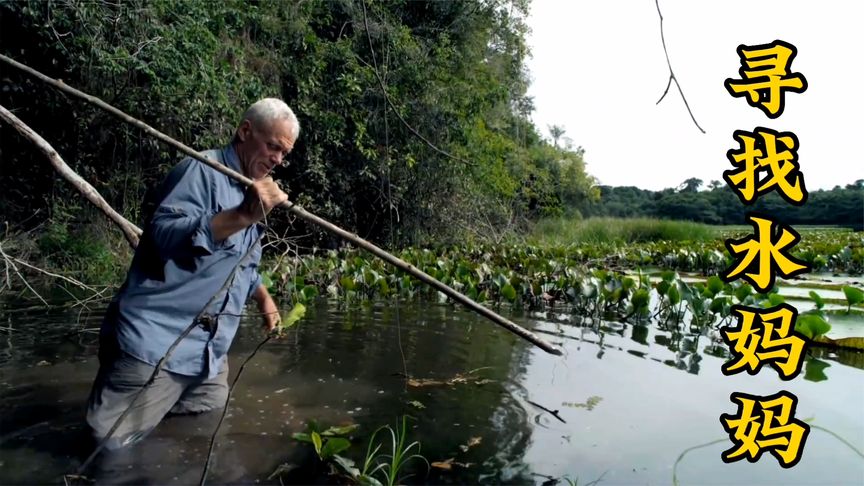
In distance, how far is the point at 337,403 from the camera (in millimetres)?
3236

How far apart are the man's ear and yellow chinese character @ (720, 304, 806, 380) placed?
2.69 meters

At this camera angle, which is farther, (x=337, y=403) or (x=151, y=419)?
(x=337, y=403)

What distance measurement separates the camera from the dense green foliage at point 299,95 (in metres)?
7.64

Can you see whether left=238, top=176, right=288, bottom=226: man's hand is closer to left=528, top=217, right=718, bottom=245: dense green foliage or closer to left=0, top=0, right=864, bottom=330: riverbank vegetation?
left=0, top=0, right=864, bottom=330: riverbank vegetation

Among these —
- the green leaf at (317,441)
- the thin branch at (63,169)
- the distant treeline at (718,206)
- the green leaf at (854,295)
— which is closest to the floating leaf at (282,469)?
the green leaf at (317,441)

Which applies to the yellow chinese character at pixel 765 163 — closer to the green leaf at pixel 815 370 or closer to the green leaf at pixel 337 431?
the green leaf at pixel 815 370

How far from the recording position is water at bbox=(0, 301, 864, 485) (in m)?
2.48

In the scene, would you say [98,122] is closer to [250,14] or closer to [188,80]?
[188,80]

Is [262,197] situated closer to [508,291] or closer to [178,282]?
[178,282]

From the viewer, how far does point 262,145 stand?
99.3 inches

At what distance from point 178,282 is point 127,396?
45cm

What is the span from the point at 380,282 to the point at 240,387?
2.93 meters

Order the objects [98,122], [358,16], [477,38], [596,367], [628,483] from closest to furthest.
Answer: [628,483], [596,367], [98,122], [358,16], [477,38]

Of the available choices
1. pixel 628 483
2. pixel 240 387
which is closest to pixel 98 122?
pixel 240 387
